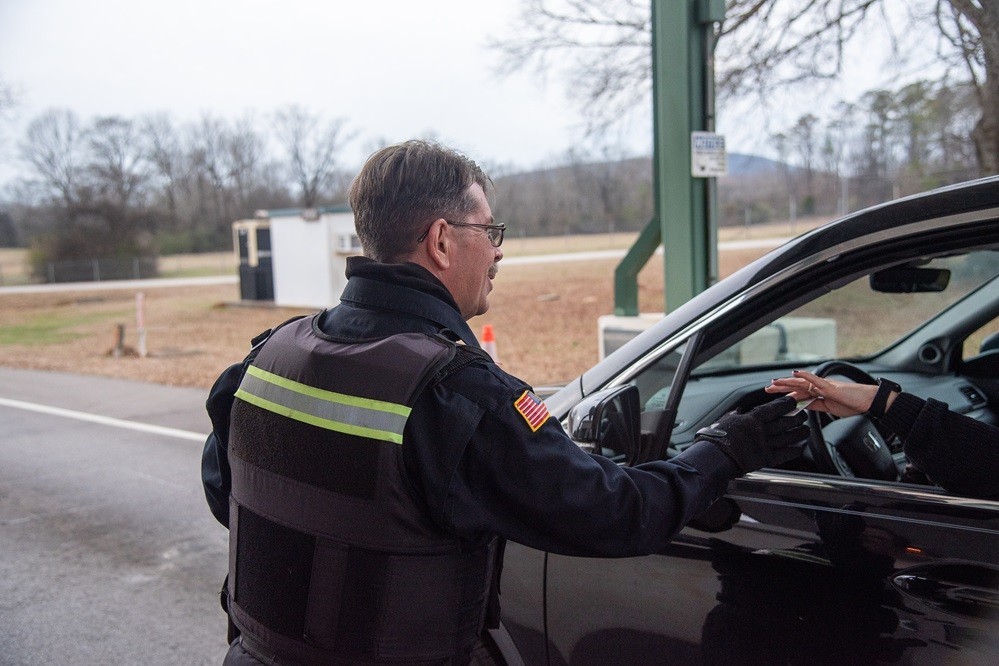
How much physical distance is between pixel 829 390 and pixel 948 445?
28 centimetres

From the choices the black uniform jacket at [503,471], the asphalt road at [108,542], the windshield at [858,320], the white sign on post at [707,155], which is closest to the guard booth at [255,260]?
the asphalt road at [108,542]

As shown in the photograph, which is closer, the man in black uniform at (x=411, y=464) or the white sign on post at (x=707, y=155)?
the man in black uniform at (x=411, y=464)

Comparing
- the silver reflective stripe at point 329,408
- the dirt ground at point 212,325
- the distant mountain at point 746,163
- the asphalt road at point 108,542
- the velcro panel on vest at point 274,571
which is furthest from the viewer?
the dirt ground at point 212,325

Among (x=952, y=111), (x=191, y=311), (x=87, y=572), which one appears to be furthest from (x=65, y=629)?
(x=191, y=311)

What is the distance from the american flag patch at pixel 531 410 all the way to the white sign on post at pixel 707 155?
19.3 ft

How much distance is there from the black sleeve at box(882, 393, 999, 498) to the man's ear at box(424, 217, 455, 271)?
1035mm

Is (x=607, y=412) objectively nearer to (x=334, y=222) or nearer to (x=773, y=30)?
(x=773, y=30)

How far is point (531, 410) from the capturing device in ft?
5.44

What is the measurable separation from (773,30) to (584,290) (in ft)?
51.0

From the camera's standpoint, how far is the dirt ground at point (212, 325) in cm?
1323

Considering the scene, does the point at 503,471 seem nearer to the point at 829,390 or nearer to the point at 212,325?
the point at 829,390

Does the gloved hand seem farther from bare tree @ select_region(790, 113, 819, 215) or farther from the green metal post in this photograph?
bare tree @ select_region(790, 113, 819, 215)

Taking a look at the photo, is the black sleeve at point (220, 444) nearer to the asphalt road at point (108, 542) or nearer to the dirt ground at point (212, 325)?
the asphalt road at point (108, 542)

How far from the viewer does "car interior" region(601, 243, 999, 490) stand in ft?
7.17
